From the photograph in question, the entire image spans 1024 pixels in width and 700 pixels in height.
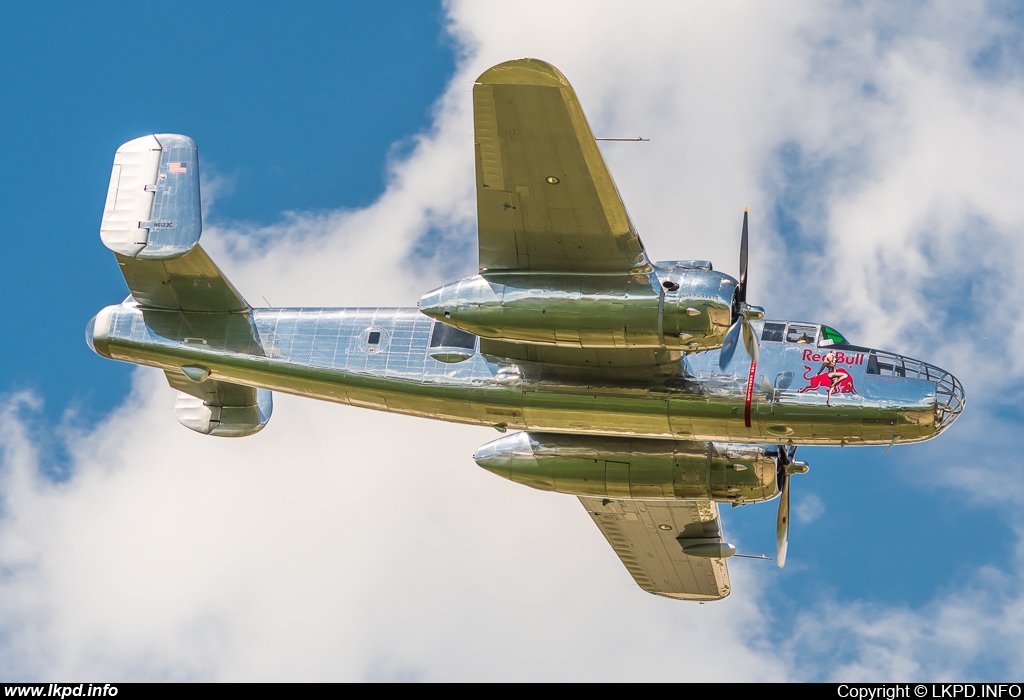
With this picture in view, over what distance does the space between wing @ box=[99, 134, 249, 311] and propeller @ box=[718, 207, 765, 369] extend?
9.93 m

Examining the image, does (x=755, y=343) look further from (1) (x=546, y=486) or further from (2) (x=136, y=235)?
(2) (x=136, y=235)

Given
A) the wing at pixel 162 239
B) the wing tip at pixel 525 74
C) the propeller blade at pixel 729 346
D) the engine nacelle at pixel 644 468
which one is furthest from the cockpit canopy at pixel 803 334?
the wing at pixel 162 239

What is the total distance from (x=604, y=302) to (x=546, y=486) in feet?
18.9

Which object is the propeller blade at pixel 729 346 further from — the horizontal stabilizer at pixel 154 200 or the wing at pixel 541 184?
the horizontal stabilizer at pixel 154 200

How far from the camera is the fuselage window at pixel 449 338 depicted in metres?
26.4

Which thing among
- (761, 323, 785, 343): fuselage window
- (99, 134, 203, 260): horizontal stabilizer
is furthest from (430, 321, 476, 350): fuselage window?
(761, 323, 785, 343): fuselage window

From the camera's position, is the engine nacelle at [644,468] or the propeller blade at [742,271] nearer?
the propeller blade at [742,271]

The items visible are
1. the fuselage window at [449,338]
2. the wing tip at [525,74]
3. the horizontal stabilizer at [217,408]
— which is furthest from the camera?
the horizontal stabilizer at [217,408]

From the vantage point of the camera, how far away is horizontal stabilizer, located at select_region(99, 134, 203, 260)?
27.6 metres

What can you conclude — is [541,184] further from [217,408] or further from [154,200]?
[217,408]

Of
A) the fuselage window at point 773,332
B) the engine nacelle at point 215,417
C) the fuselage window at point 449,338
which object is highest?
the fuselage window at point 773,332

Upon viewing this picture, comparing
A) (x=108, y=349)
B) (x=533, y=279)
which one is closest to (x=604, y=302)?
(x=533, y=279)

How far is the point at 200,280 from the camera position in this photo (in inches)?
1101

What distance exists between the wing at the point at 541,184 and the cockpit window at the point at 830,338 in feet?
12.9
